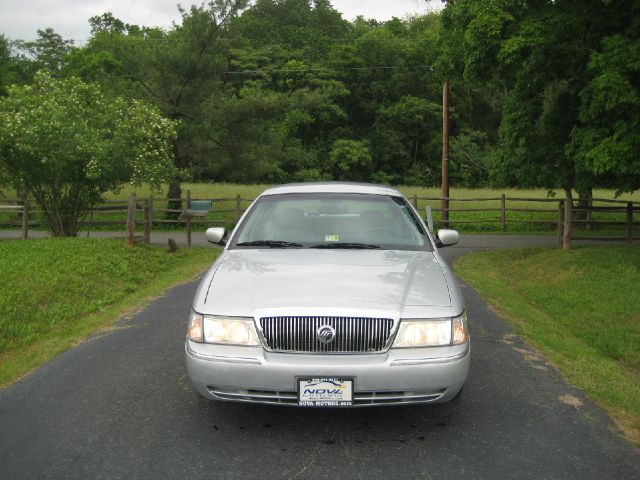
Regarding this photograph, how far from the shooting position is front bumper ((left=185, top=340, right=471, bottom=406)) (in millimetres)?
3869

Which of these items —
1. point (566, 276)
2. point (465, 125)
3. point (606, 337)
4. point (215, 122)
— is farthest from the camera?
point (465, 125)

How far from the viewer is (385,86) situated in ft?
195

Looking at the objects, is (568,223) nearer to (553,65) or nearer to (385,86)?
(553,65)

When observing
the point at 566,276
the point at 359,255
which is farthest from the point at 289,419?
the point at 566,276

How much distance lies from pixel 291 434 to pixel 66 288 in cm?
712

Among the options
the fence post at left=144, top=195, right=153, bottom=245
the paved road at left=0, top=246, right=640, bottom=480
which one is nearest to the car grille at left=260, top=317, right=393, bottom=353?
the paved road at left=0, top=246, right=640, bottom=480

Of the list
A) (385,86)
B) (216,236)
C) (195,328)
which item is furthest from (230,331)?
(385,86)

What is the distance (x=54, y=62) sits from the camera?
59.7 metres

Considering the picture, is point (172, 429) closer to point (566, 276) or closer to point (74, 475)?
point (74, 475)

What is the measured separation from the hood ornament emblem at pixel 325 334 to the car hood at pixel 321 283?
0.41 feet

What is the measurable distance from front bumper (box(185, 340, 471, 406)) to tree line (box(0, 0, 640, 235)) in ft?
29.4

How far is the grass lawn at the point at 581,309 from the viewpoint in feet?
18.1

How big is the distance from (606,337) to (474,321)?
161 centimetres

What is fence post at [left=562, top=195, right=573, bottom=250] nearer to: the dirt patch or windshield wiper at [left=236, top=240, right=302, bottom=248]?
the dirt patch
